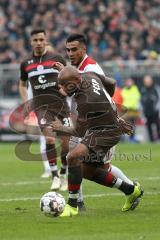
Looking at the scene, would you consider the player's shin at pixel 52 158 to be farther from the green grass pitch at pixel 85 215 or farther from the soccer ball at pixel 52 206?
the soccer ball at pixel 52 206

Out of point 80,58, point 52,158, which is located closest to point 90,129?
point 80,58

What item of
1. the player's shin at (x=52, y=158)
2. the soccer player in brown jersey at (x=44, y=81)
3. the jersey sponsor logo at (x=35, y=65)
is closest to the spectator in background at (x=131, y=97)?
the soccer player in brown jersey at (x=44, y=81)

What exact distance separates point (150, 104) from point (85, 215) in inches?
685

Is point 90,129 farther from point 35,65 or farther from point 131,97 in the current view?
point 131,97

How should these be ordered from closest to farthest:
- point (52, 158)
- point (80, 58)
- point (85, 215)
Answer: point (85, 215), point (80, 58), point (52, 158)

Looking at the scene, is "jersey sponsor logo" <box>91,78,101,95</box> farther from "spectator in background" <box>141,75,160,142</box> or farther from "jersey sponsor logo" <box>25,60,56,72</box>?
"spectator in background" <box>141,75,160,142</box>

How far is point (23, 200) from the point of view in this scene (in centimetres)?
1136

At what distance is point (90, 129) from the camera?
9.61 m

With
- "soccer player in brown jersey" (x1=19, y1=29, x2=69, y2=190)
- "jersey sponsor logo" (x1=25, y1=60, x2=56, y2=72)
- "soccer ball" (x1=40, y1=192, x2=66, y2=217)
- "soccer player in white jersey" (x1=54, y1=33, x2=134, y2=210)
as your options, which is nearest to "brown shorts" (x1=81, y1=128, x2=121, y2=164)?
"soccer player in white jersey" (x1=54, y1=33, x2=134, y2=210)

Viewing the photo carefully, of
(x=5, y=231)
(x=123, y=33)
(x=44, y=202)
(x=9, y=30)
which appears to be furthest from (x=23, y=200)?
(x=9, y=30)

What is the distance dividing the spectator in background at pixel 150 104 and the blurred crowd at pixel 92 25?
163cm

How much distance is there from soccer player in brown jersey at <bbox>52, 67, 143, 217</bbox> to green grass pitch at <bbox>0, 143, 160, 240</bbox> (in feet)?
1.35

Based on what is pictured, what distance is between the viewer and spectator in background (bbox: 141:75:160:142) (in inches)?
1051

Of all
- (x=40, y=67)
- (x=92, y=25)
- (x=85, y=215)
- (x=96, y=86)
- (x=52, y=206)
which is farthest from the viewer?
(x=92, y=25)
